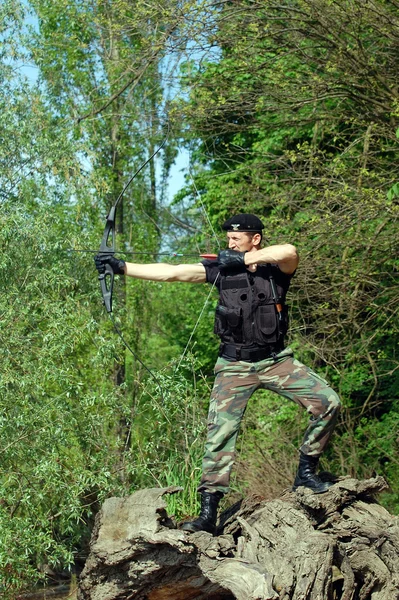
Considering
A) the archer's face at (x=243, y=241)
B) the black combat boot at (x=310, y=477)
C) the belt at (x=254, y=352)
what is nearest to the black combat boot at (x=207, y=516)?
the black combat boot at (x=310, y=477)

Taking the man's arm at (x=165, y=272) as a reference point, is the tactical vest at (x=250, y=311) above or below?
below

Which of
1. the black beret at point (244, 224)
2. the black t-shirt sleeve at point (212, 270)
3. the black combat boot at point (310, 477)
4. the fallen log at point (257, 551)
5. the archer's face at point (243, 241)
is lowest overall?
the fallen log at point (257, 551)

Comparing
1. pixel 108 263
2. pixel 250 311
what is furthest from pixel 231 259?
pixel 108 263

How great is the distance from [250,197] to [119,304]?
2.49 meters

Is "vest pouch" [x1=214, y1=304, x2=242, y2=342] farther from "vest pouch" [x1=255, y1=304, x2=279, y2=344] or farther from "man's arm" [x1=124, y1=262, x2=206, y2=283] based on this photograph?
"man's arm" [x1=124, y1=262, x2=206, y2=283]

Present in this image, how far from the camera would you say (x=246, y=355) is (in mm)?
5301

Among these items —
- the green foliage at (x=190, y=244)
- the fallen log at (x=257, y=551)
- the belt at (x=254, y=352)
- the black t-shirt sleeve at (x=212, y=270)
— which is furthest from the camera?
the green foliage at (x=190, y=244)

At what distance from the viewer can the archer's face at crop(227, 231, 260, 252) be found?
548 centimetres

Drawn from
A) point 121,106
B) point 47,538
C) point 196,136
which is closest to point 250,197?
point 196,136

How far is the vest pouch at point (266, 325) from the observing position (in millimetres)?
5273

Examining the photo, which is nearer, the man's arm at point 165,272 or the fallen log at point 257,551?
the fallen log at point 257,551

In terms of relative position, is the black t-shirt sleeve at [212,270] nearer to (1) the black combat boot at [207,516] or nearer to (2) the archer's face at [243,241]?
(2) the archer's face at [243,241]

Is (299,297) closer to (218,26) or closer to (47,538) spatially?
(218,26)

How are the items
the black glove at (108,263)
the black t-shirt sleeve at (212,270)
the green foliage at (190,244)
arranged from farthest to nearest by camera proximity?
the green foliage at (190,244) < the black t-shirt sleeve at (212,270) < the black glove at (108,263)
